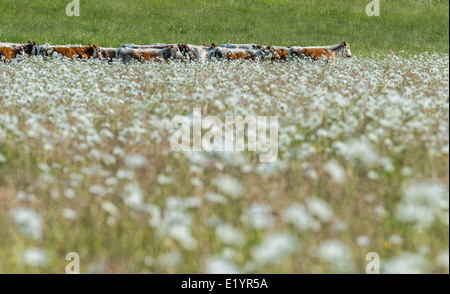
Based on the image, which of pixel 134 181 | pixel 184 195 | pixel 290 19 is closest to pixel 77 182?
pixel 134 181

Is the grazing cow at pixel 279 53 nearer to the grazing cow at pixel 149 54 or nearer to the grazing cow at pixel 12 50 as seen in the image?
the grazing cow at pixel 149 54

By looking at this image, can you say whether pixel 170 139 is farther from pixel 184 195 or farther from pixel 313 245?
pixel 313 245

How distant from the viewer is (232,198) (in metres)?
4.01

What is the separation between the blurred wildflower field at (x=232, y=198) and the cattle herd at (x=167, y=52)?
735 centimetres

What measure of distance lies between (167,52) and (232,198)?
1048 centimetres

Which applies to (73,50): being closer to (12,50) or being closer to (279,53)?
(12,50)

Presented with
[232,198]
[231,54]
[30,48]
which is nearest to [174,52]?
[231,54]

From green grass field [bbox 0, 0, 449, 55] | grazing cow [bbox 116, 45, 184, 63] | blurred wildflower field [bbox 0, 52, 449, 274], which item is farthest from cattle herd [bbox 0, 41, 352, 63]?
blurred wildflower field [bbox 0, 52, 449, 274]

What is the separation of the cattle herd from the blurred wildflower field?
735 centimetres

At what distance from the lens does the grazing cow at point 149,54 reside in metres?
13.7

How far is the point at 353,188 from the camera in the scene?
4176 millimetres

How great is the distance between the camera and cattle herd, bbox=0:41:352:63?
1373cm

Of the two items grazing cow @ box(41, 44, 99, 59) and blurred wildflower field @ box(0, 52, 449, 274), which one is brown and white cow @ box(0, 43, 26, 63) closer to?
grazing cow @ box(41, 44, 99, 59)

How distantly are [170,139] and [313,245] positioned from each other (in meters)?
2.63
